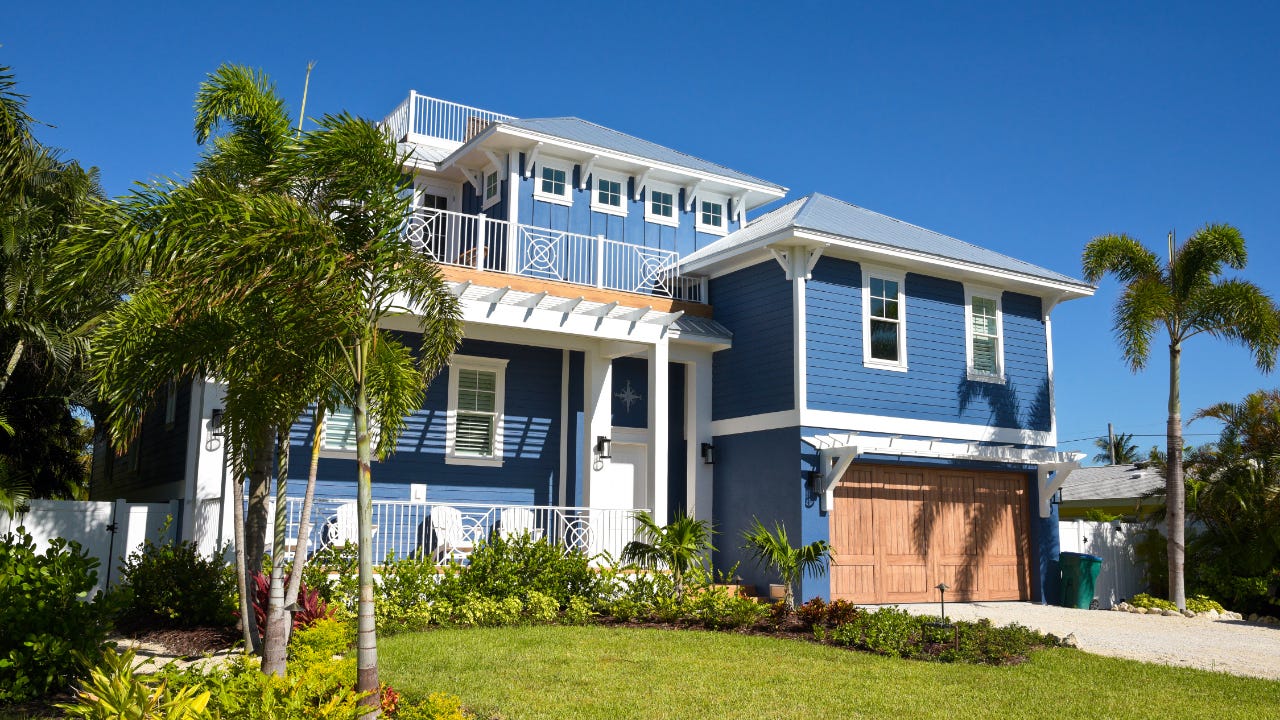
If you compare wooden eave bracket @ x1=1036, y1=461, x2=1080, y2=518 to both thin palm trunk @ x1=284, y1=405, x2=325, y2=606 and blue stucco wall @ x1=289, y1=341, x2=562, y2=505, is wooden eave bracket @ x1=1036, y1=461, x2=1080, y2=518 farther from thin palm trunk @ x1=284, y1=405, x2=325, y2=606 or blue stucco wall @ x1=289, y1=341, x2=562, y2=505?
thin palm trunk @ x1=284, y1=405, x2=325, y2=606

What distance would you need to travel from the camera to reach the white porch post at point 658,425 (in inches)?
572

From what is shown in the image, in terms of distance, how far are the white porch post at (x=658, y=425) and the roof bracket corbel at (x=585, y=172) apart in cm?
400

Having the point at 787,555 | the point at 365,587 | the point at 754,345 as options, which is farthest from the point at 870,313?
the point at 365,587

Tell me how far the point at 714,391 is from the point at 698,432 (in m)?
0.75

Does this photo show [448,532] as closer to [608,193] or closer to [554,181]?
[554,181]

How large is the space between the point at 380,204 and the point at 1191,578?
16.5m

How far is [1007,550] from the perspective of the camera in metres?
17.3

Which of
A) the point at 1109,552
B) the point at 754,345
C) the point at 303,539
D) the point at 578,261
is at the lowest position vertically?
the point at 1109,552

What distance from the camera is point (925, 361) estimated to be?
16.6 m

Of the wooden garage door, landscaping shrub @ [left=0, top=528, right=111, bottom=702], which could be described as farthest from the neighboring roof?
landscaping shrub @ [left=0, top=528, right=111, bottom=702]

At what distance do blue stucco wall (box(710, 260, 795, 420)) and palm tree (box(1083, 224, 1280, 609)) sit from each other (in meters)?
5.91

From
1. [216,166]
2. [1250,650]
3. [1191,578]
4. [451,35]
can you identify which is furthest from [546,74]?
[1191,578]

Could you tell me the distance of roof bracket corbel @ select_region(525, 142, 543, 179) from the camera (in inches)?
682

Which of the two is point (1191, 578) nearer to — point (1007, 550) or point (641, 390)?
point (1007, 550)
